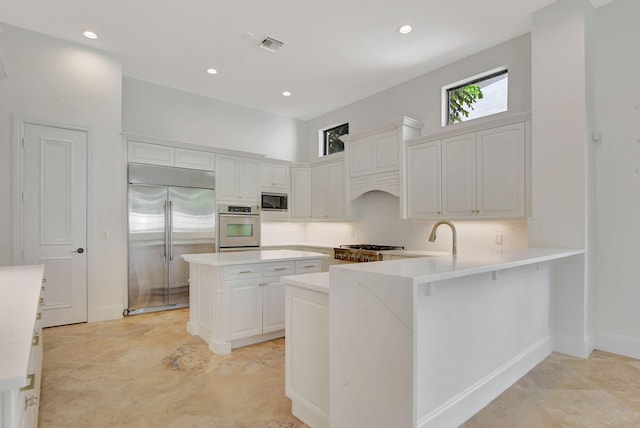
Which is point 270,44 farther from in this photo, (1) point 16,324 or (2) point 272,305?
(1) point 16,324

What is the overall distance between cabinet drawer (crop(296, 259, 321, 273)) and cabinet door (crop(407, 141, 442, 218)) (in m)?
1.54

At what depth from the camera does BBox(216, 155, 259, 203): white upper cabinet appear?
5353 millimetres

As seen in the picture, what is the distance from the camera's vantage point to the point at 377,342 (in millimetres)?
1569

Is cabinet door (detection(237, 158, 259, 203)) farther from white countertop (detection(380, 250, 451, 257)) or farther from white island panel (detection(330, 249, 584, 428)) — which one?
white island panel (detection(330, 249, 584, 428))

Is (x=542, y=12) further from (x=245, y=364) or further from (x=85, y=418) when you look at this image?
(x=85, y=418)

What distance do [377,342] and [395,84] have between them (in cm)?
454

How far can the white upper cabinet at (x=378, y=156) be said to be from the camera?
4.63m

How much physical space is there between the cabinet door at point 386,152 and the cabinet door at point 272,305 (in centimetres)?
232

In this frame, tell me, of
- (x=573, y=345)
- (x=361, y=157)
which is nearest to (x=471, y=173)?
(x=361, y=157)

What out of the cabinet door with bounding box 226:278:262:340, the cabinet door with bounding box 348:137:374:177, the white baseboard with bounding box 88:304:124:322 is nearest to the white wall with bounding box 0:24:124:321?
the white baseboard with bounding box 88:304:124:322

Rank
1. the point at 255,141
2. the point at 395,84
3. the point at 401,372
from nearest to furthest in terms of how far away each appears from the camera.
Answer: the point at 401,372, the point at 395,84, the point at 255,141

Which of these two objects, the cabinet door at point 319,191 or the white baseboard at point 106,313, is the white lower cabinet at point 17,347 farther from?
the cabinet door at point 319,191

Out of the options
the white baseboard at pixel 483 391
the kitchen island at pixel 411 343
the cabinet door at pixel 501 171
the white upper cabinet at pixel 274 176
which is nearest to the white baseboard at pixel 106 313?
the white upper cabinet at pixel 274 176

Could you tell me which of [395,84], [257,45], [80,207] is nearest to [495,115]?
[395,84]
